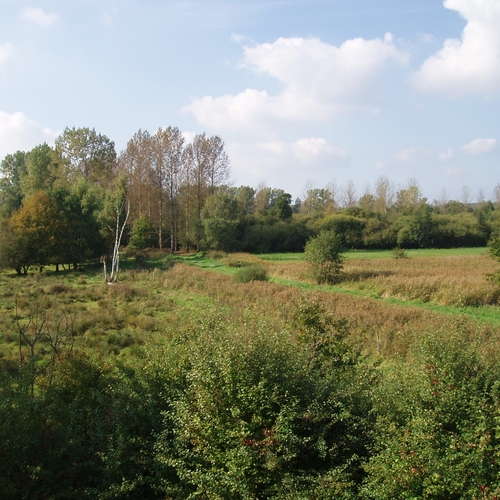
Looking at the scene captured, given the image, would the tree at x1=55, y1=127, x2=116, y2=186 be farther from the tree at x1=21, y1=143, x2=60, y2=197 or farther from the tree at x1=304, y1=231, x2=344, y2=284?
the tree at x1=304, y1=231, x2=344, y2=284

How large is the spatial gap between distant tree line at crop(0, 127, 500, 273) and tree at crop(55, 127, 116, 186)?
113mm

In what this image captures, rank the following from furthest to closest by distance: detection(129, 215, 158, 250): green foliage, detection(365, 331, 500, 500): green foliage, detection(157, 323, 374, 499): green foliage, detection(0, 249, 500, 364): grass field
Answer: detection(129, 215, 158, 250): green foliage < detection(0, 249, 500, 364): grass field < detection(157, 323, 374, 499): green foliage < detection(365, 331, 500, 500): green foliage

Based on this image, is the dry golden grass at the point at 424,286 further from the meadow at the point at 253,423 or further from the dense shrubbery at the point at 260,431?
the dense shrubbery at the point at 260,431

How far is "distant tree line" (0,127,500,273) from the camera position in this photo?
34.3 metres

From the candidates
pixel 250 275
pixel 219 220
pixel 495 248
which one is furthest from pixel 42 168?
pixel 495 248

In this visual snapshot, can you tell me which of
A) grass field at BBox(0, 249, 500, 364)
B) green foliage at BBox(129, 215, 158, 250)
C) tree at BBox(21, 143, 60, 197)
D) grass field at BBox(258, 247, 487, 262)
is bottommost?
grass field at BBox(0, 249, 500, 364)

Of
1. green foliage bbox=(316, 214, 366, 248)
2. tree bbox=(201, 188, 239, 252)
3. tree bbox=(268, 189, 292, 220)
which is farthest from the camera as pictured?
tree bbox=(268, 189, 292, 220)

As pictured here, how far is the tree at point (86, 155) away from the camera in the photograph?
50.6 metres

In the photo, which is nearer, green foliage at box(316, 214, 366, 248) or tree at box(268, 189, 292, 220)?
green foliage at box(316, 214, 366, 248)

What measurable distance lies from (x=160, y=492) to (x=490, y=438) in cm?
431

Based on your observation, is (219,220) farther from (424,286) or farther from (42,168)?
(424,286)

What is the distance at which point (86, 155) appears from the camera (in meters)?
51.6

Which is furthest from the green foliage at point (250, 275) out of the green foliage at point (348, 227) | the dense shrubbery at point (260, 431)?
the green foliage at point (348, 227)

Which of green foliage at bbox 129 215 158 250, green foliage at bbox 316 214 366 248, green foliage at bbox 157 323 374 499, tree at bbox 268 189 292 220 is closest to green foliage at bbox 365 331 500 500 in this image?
green foliage at bbox 157 323 374 499
